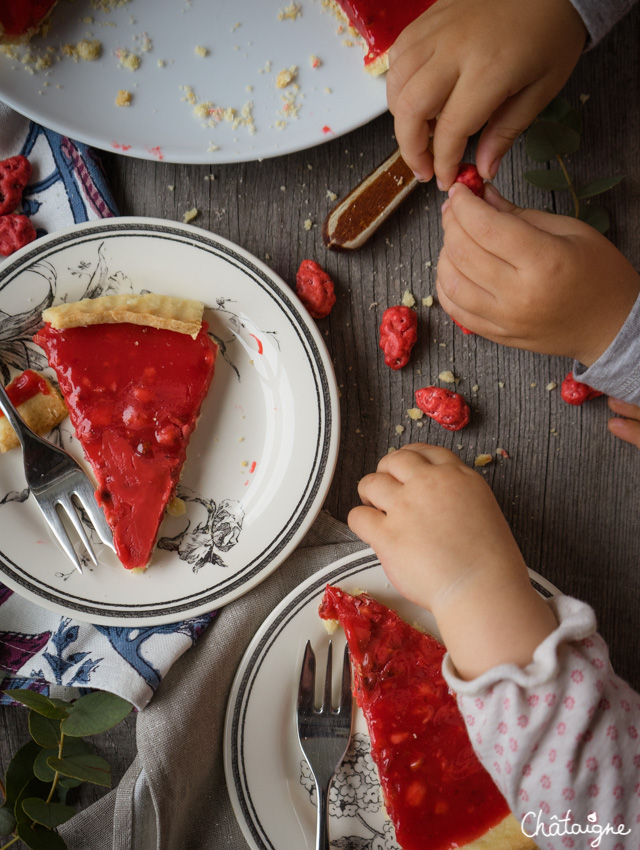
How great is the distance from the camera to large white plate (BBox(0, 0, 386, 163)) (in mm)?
2006

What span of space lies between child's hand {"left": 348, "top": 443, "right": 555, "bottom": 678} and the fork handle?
1.87 ft

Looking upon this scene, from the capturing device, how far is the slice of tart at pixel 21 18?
1887mm

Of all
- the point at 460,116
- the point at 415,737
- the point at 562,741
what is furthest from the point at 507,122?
the point at 415,737

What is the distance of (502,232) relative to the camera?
5.71 ft

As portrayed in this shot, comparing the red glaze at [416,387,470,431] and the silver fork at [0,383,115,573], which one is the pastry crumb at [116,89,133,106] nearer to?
the silver fork at [0,383,115,573]

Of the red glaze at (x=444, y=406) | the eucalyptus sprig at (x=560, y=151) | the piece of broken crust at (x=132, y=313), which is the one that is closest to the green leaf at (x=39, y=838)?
the piece of broken crust at (x=132, y=313)

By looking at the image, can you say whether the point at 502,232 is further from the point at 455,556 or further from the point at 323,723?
the point at 323,723

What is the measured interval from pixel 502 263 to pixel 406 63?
561 millimetres

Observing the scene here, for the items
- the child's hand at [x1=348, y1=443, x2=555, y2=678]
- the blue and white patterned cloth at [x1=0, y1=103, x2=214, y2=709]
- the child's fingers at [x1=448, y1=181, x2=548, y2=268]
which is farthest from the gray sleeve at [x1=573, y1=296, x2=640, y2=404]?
the blue and white patterned cloth at [x1=0, y1=103, x2=214, y2=709]

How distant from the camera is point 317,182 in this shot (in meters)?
2.17

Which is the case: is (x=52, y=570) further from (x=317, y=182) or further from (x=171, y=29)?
(x=171, y=29)

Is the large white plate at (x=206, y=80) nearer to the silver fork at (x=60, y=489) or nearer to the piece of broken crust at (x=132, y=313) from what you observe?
the piece of broken crust at (x=132, y=313)

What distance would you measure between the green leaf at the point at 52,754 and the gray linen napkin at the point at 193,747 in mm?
162

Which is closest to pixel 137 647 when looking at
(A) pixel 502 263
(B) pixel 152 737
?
(B) pixel 152 737
